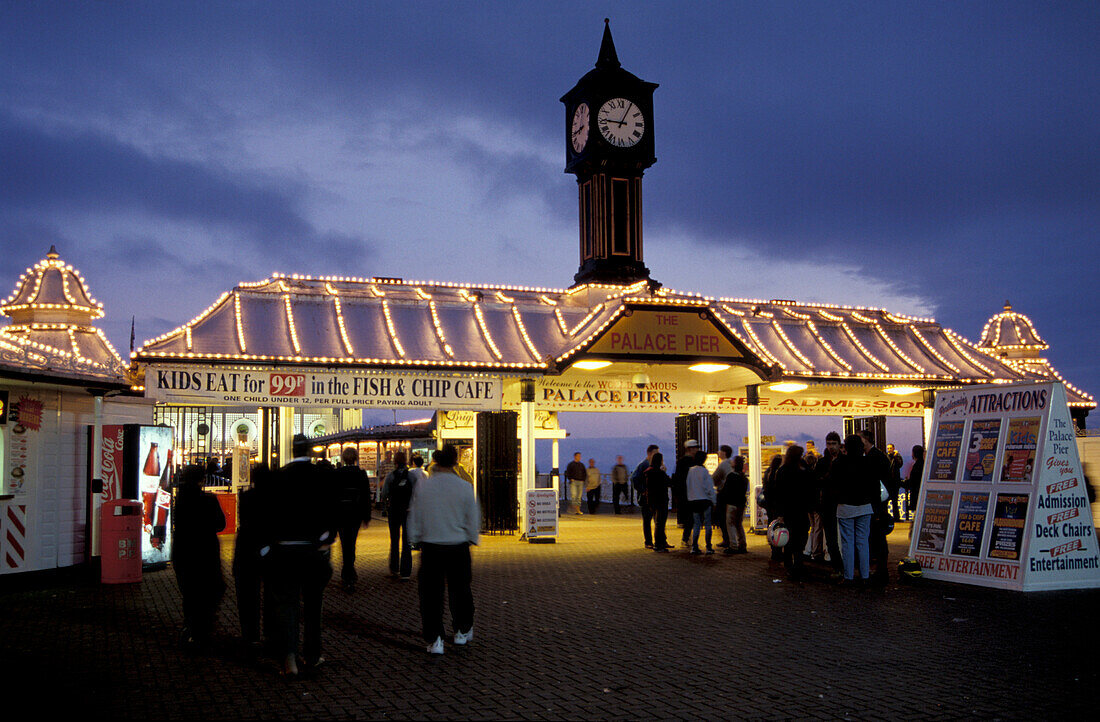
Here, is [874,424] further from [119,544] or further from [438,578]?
[438,578]

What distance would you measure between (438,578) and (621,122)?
60.6ft

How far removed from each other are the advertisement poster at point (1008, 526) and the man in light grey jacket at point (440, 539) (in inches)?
266

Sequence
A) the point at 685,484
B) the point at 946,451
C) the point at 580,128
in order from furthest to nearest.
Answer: the point at 580,128 → the point at 685,484 → the point at 946,451

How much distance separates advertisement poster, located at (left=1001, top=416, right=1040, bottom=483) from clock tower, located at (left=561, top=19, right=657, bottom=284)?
13.1 m

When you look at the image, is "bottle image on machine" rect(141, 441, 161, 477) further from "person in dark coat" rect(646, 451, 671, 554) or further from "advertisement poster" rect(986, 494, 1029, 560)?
"advertisement poster" rect(986, 494, 1029, 560)

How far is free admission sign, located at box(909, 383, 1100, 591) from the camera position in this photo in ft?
37.1

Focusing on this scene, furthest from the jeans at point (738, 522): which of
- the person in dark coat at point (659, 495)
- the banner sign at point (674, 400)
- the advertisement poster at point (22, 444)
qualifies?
the advertisement poster at point (22, 444)

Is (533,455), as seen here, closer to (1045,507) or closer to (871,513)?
(871,513)

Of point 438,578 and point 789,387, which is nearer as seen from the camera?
point 438,578

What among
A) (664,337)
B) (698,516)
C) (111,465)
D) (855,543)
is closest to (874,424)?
(664,337)

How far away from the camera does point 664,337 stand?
1872 centimetres

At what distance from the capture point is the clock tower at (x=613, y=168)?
953 inches

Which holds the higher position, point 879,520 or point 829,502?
point 829,502

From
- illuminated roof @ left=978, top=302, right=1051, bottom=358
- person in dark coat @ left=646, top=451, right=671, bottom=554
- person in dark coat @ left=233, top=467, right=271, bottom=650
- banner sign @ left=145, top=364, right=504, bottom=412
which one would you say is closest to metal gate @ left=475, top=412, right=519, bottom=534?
banner sign @ left=145, top=364, right=504, bottom=412
